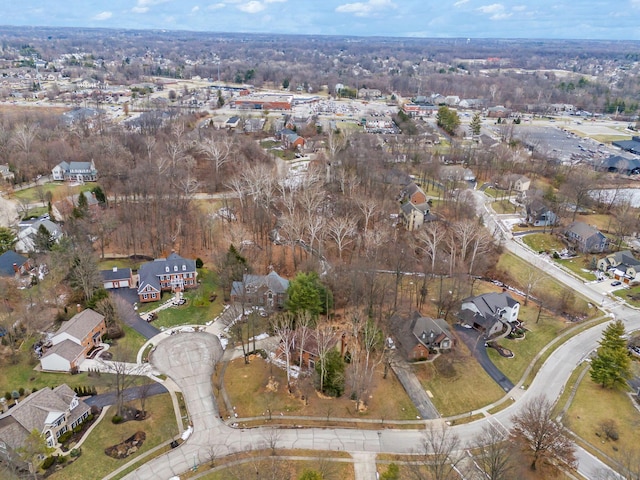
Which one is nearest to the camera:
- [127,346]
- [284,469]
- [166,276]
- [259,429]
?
[284,469]

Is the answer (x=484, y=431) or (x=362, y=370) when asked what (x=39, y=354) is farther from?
(x=484, y=431)

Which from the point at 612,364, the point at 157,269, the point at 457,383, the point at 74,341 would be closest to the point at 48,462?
the point at 74,341

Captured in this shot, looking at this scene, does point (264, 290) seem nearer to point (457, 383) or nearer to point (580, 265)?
point (457, 383)

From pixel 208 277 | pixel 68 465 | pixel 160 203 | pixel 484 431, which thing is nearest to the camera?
pixel 68 465

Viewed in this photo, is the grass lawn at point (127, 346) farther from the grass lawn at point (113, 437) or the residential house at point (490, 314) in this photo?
the residential house at point (490, 314)

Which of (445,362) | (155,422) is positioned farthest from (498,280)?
(155,422)

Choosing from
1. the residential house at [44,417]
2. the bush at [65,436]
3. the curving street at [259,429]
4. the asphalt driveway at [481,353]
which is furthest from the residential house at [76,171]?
the asphalt driveway at [481,353]
